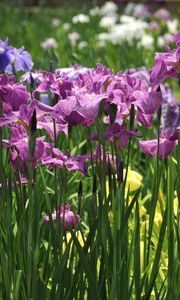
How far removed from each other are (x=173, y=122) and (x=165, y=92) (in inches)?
8.5

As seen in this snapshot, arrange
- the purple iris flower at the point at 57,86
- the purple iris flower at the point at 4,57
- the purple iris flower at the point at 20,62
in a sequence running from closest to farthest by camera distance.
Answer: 1. the purple iris flower at the point at 57,86
2. the purple iris flower at the point at 4,57
3. the purple iris flower at the point at 20,62

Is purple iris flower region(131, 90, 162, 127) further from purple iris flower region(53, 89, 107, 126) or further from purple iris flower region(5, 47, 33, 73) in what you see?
purple iris flower region(5, 47, 33, 73)

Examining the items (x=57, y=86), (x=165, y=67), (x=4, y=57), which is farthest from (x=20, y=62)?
(x=165, y=67)

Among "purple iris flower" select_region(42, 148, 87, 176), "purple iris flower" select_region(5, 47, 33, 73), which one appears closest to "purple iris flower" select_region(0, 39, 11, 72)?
"purple iris flower" select_region(5, 47, 33, 73)

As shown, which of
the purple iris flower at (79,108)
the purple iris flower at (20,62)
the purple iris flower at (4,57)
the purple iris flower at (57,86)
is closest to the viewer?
the purple iris flower at (79,108)

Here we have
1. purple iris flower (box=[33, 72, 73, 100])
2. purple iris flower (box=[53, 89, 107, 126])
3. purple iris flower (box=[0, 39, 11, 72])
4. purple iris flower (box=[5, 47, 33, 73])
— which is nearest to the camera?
purple iris flower (box=[53, 89, 107, 126])

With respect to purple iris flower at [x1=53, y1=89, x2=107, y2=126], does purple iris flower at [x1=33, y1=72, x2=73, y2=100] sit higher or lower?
higher

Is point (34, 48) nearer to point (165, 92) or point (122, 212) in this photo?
point (165, 92)

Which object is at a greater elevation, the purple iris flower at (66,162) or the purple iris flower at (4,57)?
the purple iris flower at (4,57)

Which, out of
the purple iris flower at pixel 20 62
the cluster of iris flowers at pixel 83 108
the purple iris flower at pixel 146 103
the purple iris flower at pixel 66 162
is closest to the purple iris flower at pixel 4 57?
the purple iris flower at pixel 20 62

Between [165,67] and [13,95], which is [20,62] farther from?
[165,67]

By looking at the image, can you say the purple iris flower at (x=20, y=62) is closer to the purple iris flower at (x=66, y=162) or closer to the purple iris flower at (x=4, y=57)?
the purple iris flower at (x=4, y=57)

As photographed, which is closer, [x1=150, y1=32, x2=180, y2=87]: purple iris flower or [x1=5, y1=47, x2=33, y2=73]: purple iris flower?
[x1=150, y1=32, x2=180, y2=87]: purple iris flower

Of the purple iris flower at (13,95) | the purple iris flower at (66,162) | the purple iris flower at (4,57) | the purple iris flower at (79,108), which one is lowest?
the purple iris flower at (66,162)
